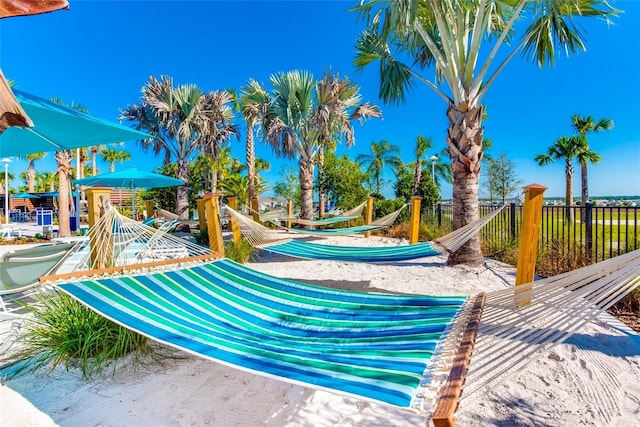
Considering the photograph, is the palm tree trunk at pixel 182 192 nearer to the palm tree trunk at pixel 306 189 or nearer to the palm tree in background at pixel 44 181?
the palm tree trunk at pixel 306 189

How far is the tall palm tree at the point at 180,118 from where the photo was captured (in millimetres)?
10227

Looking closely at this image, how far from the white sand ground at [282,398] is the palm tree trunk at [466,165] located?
256 centimetres

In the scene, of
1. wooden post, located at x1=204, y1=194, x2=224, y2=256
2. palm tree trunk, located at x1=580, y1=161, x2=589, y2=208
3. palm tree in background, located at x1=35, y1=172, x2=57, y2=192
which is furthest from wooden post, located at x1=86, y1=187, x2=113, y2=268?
palm tree in background, located at x1=35, y1=172, x2=57, y2=192

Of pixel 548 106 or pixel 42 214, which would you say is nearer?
pixel 42 214

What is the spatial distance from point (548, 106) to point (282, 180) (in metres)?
18.4

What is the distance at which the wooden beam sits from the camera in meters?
0.93

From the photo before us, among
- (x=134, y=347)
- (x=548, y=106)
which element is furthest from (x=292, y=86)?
(x=548, y=106)

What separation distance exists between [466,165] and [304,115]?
538 cm

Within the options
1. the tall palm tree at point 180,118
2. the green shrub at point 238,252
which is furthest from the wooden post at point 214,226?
the tall palm tree at point 180,118

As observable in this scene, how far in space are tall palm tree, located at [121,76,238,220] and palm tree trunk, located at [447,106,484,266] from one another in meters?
7.76

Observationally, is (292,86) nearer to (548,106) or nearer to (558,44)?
(558,44)

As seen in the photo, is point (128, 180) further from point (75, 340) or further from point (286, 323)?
point (286, 323)

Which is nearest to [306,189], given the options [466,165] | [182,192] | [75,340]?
[182,192]

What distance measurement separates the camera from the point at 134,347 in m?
2.20
